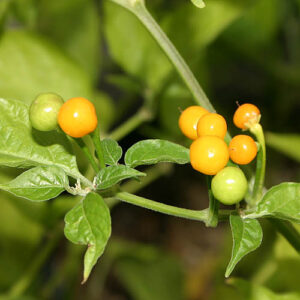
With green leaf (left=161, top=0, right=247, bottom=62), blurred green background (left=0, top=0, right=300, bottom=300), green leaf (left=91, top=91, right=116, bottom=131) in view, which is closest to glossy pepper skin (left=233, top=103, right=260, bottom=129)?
blurred green background (left=0, top=0, right=300, bottom=300)

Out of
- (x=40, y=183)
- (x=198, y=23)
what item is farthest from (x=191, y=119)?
(x=198, y=23)

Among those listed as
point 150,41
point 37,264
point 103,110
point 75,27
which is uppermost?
point 150,41

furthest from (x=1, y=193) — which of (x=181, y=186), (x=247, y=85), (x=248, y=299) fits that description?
(x=247, y=85)

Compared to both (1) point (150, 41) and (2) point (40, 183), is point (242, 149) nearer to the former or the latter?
(2) point (40, 183)

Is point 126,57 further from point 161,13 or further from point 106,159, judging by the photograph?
point 106,159

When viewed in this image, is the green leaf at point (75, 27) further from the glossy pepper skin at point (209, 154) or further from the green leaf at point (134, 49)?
the glossy pepper skin at point (209, 154)

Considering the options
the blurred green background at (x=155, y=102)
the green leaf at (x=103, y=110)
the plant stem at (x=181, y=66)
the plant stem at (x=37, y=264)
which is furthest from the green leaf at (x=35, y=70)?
the plant stem at (x=181, y=66)
